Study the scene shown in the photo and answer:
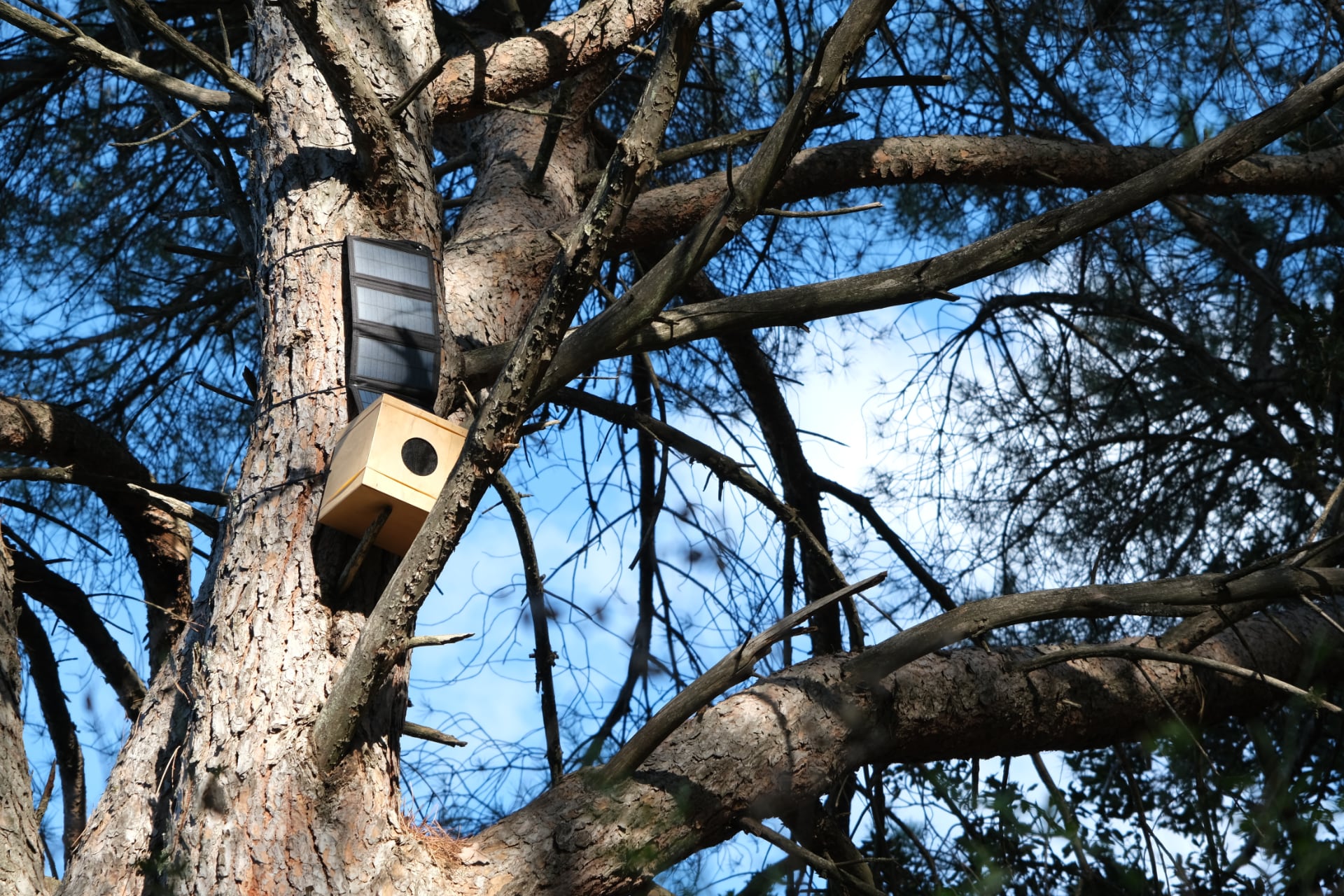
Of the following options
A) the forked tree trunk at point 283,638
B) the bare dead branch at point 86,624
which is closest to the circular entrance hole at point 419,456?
the forked tree trunk at point 283,638

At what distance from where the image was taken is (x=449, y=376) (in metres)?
2.09

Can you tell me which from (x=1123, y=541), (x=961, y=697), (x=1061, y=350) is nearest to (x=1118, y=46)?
(x=1061, y=350)

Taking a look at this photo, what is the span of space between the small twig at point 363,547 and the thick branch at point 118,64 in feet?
2.92

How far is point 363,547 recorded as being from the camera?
69.6 inches

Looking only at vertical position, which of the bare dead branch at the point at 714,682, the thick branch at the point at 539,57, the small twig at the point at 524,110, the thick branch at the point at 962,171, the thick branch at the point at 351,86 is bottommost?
the bare dead branch at the point at 714,682

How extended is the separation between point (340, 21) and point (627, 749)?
150cm

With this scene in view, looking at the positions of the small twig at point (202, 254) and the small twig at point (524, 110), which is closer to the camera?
the small twig at point (524, 110)

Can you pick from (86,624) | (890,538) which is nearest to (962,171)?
(890,538)

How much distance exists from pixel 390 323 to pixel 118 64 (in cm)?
60

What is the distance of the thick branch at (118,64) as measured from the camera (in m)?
1.93

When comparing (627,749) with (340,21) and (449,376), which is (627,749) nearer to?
(449,376)

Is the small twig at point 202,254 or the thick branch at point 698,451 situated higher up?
the small twig at point 202,254

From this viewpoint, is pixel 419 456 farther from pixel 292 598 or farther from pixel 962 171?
pixel 962 171

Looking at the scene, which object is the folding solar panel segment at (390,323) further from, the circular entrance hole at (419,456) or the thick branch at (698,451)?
the thick branch at (698,451)
